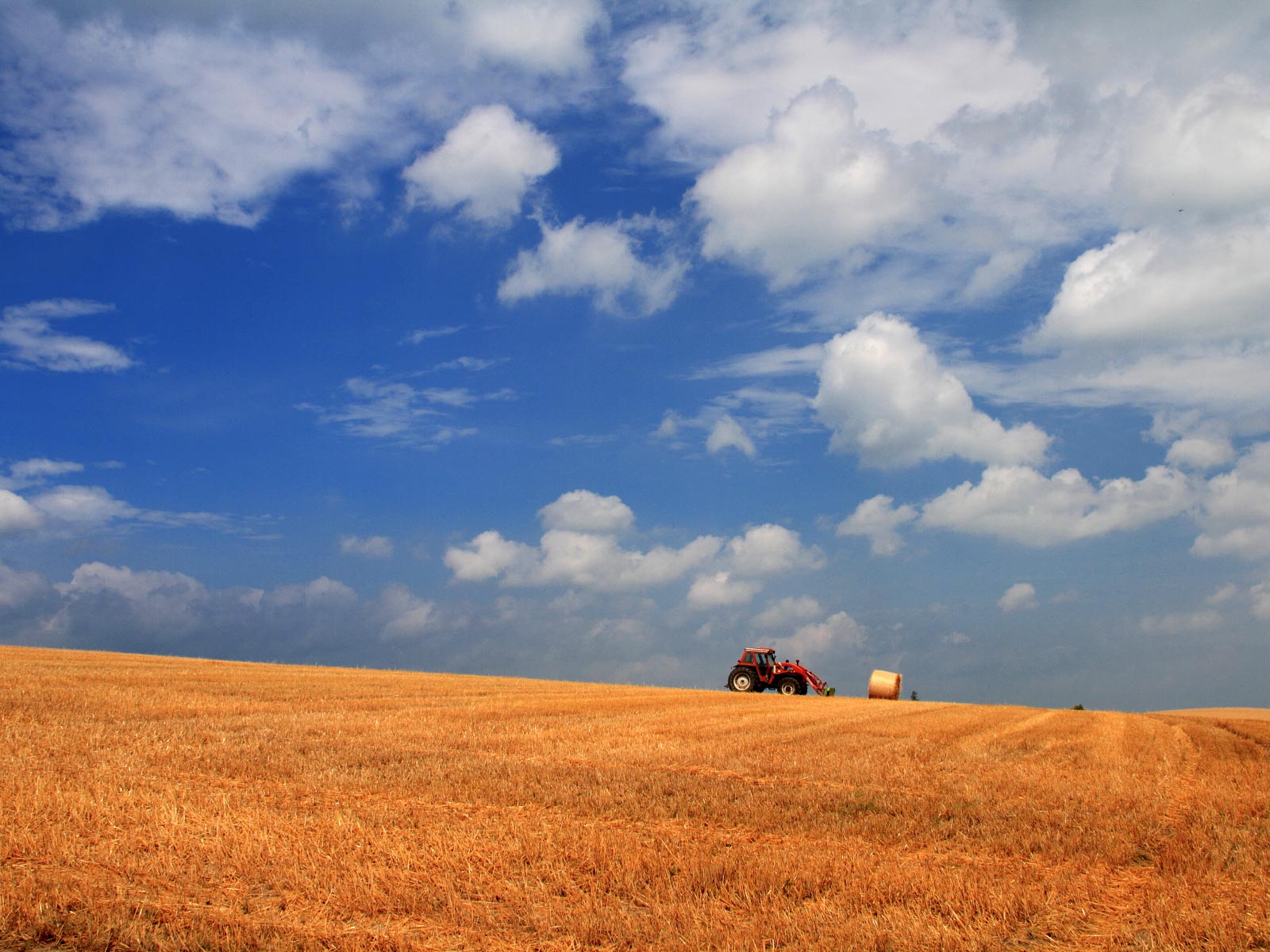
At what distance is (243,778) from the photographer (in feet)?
39.1

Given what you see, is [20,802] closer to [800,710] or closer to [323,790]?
[323,790]

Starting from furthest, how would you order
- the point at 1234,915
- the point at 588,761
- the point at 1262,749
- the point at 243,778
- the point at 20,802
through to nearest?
the point at 1262,749 → the point at 588,761 → the point at 243,778 → the point at 20,802 → the point at 1234,915

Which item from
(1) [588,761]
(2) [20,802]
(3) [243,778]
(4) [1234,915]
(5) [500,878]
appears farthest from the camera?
(1) [588,761]

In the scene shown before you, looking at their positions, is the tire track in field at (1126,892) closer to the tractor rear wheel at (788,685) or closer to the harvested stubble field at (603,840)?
the harvested stubble field at (603,840)

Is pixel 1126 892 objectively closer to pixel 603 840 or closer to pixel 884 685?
pixel 603 840

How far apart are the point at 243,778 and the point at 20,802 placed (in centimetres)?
256

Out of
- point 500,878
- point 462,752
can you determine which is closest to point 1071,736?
point 462,752

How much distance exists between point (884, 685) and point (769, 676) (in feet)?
17.2

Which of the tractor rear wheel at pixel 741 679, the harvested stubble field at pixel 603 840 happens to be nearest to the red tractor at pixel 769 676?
the tractor rear wheel at pixel 741 679

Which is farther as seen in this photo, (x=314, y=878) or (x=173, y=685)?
(x=173, y=685)

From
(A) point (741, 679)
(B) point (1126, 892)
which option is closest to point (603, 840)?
(B) point (1126, 892)

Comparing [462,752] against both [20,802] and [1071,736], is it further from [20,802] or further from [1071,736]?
[1071,736]

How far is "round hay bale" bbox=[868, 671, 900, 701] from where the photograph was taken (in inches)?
1619

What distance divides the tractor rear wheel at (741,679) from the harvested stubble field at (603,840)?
24229 mm
